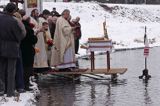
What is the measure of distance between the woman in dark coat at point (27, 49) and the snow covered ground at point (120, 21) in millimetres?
21675

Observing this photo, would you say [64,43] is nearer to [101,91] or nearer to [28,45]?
[101,91]

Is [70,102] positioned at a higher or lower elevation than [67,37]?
lower

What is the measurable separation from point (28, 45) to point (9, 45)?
1939mm

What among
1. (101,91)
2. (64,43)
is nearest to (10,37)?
(101,91)

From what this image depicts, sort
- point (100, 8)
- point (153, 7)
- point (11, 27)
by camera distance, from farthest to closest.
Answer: point (153, 7) < point (100, 8) < point (11, 27)

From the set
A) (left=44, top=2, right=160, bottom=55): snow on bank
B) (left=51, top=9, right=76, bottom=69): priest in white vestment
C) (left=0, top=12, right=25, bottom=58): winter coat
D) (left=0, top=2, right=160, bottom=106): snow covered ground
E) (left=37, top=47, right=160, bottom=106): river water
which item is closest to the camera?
(left=0, top=12, right=25, bottom=58): winter coat

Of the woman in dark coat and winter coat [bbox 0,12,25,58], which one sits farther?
the woman in dark coat

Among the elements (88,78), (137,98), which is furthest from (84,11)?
(137,98)

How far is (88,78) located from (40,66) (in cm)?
177

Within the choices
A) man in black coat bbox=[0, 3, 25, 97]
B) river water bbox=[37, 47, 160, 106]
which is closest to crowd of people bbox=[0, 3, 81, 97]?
man in black coat bbox=[0, 3, 25, 97]

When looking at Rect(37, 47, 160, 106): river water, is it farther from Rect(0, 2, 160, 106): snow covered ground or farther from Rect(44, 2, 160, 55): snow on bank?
Rect(44, 2, 160, 55): snow on bank

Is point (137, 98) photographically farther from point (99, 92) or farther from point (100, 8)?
point (100, 8)

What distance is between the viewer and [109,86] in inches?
597

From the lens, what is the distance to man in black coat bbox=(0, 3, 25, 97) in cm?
1142
